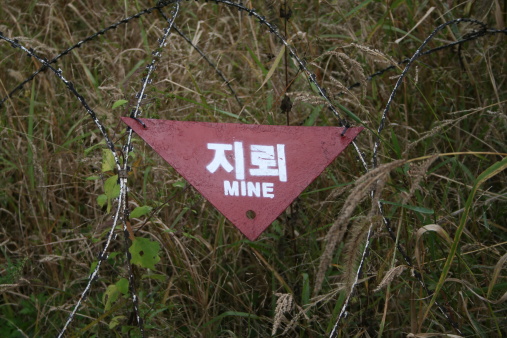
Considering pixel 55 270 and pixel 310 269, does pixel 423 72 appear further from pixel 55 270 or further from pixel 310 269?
pixel 55 270

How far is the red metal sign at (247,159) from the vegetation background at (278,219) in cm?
12

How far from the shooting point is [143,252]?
1.71 m

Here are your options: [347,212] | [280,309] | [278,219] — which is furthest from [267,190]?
[278,219]

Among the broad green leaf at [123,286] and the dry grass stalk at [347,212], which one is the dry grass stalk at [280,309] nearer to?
the dry grass stalk at [347,212]

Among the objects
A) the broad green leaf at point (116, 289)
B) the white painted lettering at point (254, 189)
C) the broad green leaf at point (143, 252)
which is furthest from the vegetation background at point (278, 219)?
the white painted lettering at point (254, 189)

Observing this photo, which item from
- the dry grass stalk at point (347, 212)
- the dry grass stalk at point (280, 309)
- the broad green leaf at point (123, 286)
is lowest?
the dry grass stalk at point (280, 309)

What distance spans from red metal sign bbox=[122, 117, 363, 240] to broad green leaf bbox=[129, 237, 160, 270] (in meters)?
0.28

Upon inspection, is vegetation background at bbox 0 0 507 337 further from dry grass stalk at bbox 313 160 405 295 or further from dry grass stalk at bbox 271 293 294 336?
dry grass stalk at bbox 313 160 405 295

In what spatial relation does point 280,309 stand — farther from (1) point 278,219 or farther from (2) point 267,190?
(1) point 278,219

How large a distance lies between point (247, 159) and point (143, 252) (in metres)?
0.41

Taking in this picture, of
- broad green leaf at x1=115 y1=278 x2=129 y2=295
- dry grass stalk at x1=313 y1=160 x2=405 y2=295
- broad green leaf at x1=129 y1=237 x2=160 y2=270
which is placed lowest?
broad green leaf at x1=115 y1=278 x2=129 y2=295

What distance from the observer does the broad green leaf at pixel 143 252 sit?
5.52ft

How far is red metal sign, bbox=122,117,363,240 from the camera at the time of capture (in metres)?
1.52

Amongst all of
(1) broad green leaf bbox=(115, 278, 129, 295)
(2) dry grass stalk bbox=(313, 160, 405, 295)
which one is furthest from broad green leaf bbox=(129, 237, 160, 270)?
(2) dry grass stalk bbox=(313, 160, 405, 295)
